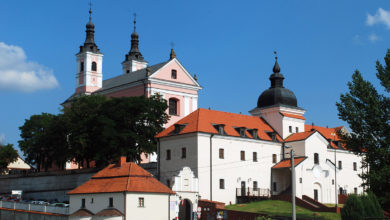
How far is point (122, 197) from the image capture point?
154 ft

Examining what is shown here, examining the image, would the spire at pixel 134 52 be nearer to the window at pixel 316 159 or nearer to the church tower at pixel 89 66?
the church tower at pixel 89 66

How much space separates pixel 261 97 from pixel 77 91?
34.9 meters

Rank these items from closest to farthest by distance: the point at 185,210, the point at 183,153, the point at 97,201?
the point at 97,201, the point at 185,210, the point at 183,153

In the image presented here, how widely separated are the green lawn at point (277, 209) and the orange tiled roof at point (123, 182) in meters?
7.98

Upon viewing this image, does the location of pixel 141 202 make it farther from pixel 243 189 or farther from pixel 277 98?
Answer: pixel 277 98

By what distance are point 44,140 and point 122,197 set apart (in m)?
28.9

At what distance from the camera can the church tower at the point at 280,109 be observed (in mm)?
67125

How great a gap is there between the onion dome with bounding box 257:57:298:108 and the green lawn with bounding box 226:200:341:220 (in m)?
14.1

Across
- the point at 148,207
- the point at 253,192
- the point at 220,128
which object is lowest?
the point at 148,207

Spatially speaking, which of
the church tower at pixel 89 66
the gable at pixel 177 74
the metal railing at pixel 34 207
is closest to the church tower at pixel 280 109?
the gable at pixel 177 74

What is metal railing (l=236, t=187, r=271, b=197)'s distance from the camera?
59.7m

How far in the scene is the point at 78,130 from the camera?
6462 cm

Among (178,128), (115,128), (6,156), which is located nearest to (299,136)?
(178,128)

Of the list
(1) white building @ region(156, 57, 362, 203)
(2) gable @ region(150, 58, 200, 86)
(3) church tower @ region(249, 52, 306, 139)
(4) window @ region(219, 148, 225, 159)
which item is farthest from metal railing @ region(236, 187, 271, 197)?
(2) gable @ region(150, 58, 200, 86)
